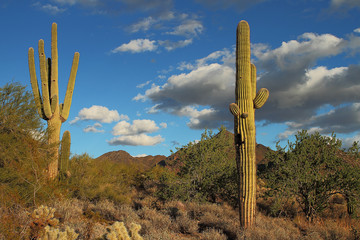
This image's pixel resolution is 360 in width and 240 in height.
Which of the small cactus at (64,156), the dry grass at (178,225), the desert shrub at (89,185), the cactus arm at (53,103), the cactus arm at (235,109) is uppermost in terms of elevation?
the cactus arm at (53,103)

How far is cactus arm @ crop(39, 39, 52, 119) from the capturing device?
1387 cm

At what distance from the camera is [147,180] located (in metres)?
19.2

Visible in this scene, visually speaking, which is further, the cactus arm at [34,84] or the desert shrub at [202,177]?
the cactus arm at [34,84]

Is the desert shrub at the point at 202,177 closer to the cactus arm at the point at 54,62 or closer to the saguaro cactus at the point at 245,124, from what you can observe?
the saguaro cactus at the point at 245,124

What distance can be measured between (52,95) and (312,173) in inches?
497

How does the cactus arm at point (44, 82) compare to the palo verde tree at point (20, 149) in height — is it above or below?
above

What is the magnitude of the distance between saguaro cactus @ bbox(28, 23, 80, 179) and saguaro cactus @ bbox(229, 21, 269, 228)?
29.4 feet

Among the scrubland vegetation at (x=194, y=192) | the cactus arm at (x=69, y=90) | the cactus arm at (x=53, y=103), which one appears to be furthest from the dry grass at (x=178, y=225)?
the cactus arm at (x=69, y=90)

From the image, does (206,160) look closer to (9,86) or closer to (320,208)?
(320,208)

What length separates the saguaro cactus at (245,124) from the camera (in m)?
8.21

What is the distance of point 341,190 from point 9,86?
46.4 feet

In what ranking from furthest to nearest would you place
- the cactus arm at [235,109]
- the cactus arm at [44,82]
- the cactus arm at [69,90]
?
the cactus arm at [69,90]
the cactus arm at [44,82]
the cactus arm at [235,109]

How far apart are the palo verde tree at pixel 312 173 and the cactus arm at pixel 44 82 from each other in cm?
1046

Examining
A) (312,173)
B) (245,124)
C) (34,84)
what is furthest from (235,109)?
(34,84)
